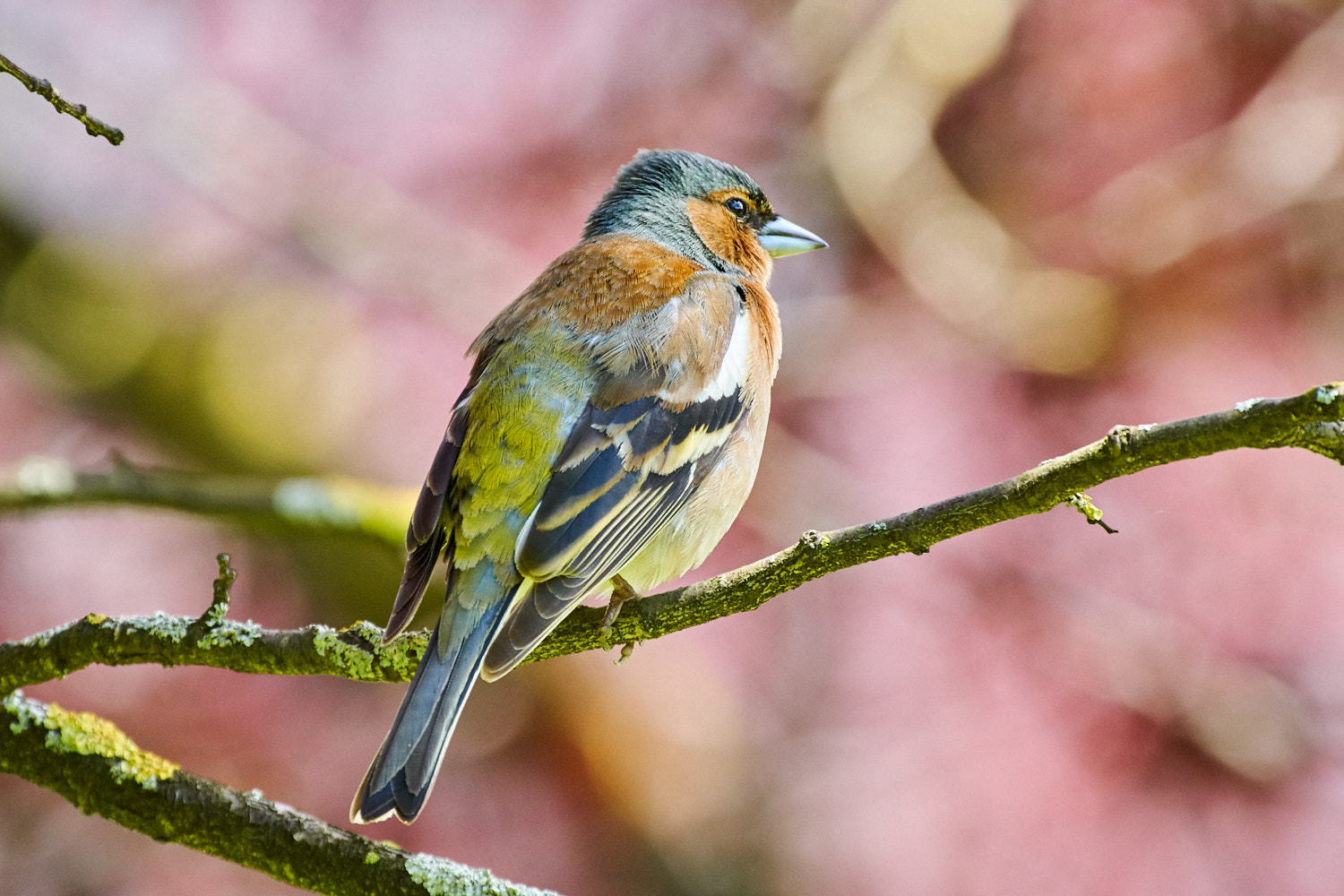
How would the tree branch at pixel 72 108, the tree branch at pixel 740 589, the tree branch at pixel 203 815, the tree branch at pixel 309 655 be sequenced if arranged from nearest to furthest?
the tree branch at pixel 72 108 < the tree branch at pixel 740 589 < the tree branch at pixel 309 655 < the tree branch at pixel 203 815

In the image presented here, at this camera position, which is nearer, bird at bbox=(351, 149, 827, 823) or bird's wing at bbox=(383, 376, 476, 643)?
bird at bbox=(351, 149, 827, 823)

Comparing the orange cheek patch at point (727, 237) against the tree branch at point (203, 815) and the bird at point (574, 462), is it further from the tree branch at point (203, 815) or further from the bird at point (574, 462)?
the tree branch at point (203, 815)

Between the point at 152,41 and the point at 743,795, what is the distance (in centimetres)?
442

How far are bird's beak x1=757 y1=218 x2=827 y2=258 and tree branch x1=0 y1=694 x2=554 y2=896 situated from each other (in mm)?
2815

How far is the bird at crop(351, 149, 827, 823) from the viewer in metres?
2.69

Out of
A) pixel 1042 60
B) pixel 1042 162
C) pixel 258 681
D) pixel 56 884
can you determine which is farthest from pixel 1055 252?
pixel 56 884

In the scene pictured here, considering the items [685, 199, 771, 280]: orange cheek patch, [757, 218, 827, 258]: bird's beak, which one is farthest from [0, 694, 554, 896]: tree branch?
[757, 218, 827, 258]: bird's beak

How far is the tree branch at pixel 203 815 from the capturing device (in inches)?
91.8

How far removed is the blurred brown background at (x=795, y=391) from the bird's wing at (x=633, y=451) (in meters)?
1.70

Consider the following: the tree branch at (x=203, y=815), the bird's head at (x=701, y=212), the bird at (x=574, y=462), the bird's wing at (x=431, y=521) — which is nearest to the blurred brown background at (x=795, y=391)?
the bird's head at (x=701, y=212)

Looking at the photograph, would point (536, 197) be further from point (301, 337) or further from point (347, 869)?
point (347, 869)

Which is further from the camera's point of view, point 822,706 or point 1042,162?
point 1042,162

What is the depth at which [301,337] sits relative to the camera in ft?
18.1

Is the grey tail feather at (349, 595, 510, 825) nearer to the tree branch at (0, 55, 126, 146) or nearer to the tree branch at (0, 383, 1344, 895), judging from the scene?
the tree branch at (0, 383, 1344, 895)
